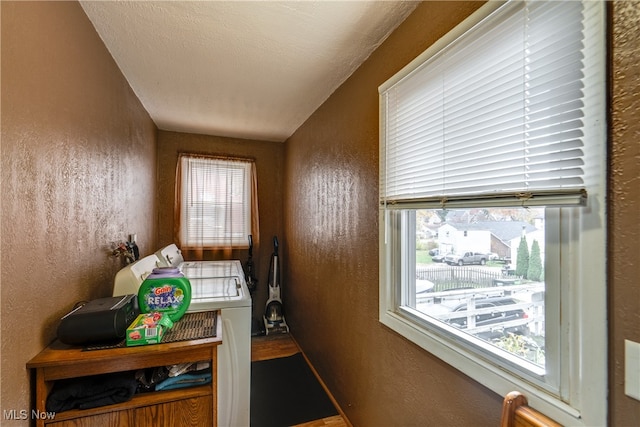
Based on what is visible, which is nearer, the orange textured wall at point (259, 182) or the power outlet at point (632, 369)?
the power outlet at point (632, 369)

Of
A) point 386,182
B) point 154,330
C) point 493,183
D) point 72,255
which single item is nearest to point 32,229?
point 72,255

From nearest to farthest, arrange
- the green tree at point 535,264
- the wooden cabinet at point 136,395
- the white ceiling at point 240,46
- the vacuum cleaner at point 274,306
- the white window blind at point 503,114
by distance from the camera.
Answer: the white window blind at point 503,114, the green tree at point 535,264, the wooden cabinet at point 136,395, the white ceiling at point 240,46, the vacuum cleaner at point 274,306

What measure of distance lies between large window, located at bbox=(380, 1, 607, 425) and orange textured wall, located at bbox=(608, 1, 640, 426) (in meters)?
0.02

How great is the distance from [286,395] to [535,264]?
2177mm

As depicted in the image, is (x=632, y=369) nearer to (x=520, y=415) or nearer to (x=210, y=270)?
(x=520, y=415)

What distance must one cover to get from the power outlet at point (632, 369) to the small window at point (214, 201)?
3.55m

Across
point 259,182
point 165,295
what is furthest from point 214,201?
point 165,295

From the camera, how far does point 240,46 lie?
1706 mm

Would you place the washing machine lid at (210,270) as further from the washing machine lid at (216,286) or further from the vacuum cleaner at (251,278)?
the vacuum cleaner at (251,278)

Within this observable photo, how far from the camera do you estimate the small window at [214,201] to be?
3516mm

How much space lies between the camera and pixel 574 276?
2.44 ft

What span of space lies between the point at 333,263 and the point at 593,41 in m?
1.89

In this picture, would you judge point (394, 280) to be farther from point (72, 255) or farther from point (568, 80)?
point (72, 255)

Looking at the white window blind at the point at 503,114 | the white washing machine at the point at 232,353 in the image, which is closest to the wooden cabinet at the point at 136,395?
the white washing machine at the point at 232,353
